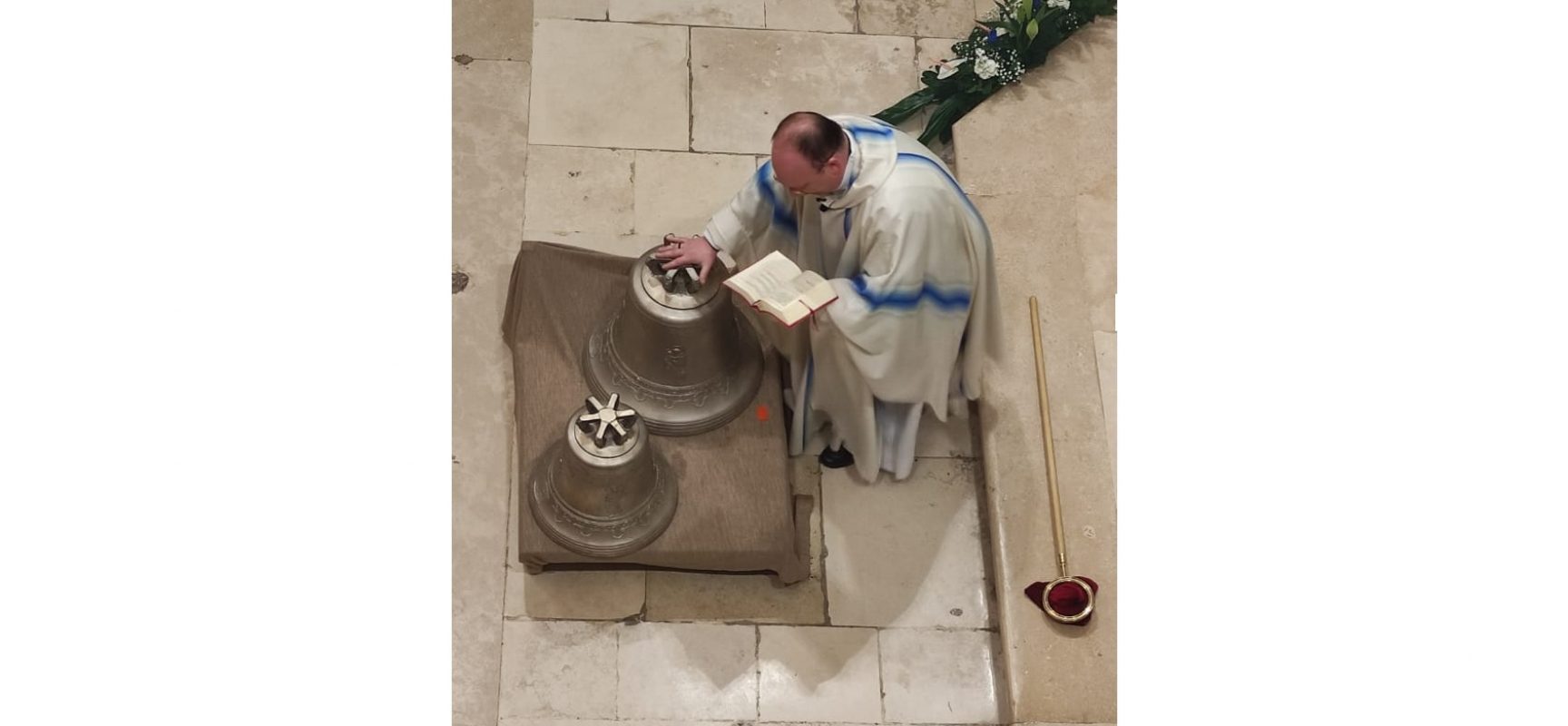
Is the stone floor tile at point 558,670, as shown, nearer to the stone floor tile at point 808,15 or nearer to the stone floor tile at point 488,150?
the stone floor tile at point 488,150

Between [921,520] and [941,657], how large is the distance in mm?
605

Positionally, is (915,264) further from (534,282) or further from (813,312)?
(534,282)

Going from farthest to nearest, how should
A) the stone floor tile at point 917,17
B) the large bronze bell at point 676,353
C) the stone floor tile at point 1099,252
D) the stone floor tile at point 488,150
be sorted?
the stone floor tile at point 917,17, the stone floor tile at point 488,150, the stone floor tile at point 1099,252, the large bronze bell at point 676,353

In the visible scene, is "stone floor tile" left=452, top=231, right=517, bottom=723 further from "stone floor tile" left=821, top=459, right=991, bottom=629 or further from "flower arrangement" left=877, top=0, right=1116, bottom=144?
"flower arrangement" left=877, top=0, right=1116, bottom=144

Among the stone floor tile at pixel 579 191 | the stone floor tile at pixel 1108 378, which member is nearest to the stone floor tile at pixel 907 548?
the stone floor tile at pixel 1108 378

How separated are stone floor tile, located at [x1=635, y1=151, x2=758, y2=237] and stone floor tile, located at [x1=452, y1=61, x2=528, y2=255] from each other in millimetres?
567

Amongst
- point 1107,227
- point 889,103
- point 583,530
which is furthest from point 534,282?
point 1107,227

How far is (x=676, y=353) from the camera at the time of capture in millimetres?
6297

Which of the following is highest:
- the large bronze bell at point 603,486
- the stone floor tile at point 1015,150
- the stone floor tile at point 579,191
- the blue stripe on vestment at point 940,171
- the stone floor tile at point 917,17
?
the blue stripe on vestment at point 940,171

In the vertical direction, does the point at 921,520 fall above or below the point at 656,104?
below

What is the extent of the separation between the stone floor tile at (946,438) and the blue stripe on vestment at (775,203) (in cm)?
123

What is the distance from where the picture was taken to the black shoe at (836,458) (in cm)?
691

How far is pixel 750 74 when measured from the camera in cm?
798

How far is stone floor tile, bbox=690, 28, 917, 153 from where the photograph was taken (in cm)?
782
